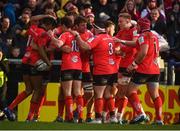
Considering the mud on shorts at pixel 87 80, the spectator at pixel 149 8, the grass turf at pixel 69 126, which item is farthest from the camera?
the spectator at pixel 149 8

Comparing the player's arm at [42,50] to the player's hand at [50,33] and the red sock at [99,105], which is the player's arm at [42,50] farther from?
the red sock at [99,105]

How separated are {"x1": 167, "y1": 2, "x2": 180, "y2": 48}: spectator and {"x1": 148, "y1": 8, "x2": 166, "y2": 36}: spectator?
23cm

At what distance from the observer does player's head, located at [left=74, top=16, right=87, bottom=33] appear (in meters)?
17.7

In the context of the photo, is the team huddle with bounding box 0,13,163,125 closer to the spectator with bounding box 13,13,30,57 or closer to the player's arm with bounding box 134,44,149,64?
the player's arm with bounding box 134,44,149,64

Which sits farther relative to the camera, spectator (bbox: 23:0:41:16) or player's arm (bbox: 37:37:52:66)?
spectator (bbox: 23:0:41:16)

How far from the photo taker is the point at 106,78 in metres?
17.6

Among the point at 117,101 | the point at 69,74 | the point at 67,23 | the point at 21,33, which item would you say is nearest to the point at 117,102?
the point at 117,101

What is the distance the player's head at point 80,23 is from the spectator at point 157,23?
4717 millimetres

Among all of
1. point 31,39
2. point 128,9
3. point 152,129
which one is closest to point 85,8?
point 128,9

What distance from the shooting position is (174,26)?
2277cm

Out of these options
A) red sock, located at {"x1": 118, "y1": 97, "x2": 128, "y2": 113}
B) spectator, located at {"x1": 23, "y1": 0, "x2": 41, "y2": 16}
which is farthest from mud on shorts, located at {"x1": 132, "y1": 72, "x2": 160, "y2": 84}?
spectator, located at {"x1": 23, "y1": 0, "x2": 41, "y2": 16}

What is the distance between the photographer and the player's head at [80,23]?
1773 cm

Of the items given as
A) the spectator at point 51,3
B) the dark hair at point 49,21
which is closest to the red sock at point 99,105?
the dark hair at point 49,21

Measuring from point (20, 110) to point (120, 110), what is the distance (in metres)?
2.70
